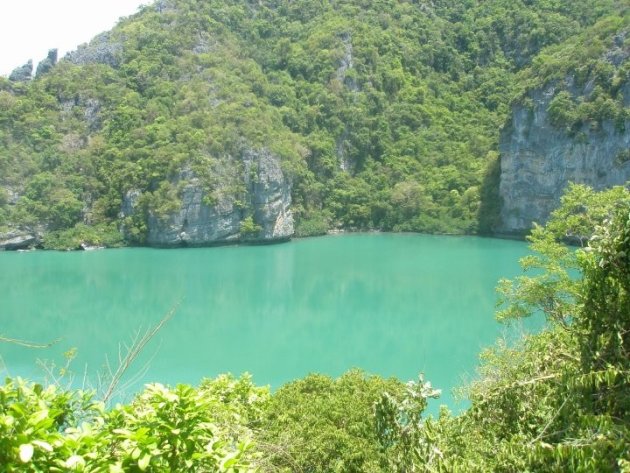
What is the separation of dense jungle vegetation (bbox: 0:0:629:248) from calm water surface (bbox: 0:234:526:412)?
7.64m

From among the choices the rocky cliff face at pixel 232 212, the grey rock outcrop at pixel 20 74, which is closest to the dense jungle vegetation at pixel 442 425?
the rocky cliff face at pixel 232 212

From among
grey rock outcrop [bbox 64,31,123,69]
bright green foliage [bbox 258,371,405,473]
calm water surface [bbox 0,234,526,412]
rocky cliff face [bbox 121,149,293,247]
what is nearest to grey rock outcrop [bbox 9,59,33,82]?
grey rock outcrop [bbox 64,31,123,69]

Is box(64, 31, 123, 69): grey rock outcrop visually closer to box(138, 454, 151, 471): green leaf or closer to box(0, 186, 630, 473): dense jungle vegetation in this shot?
box(0, 186, 630, 473): dense jungle vegetation

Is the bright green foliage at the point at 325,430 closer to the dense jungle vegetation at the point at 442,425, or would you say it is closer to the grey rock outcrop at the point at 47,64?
the dense jungle vegetation at the point at 442,425

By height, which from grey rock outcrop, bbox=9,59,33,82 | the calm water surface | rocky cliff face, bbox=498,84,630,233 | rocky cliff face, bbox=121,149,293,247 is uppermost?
grey rock outcrop, bbox=9,59,33,82

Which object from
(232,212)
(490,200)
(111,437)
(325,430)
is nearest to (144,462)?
(111,437)

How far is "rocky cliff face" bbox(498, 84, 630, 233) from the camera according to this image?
38500 mm

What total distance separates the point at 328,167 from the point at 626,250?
51.9 m

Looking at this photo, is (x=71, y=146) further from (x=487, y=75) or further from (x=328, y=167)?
(x=487, y=75)

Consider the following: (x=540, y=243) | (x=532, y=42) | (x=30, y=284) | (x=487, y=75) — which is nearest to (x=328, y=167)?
(x=487, y=75)

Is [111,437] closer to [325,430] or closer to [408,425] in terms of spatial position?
[408,425]

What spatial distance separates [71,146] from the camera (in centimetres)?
4759

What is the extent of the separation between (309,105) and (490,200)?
2000 centimetres

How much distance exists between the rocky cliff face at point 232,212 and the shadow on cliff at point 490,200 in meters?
14.8
